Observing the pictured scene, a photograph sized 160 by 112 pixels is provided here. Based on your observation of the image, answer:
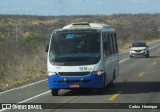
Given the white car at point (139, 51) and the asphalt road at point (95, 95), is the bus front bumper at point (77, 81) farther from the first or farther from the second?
the white car at point (139, 51)

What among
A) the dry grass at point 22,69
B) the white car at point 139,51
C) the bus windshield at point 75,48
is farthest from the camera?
the white car at point 139,51

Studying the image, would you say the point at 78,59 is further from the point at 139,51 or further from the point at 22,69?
the point at 139,51

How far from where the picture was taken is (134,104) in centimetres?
1349

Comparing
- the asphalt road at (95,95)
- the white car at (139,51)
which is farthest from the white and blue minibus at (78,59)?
the white car at (139,51)

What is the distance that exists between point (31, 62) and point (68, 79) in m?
11.9

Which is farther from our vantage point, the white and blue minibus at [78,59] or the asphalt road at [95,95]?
the white and blue minibus at [78,59]

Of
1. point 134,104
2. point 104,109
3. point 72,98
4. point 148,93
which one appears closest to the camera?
point 104,109

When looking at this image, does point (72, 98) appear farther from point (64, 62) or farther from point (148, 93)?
point (148, 93)

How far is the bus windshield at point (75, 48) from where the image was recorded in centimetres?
1614

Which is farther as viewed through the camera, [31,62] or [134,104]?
[31,62]

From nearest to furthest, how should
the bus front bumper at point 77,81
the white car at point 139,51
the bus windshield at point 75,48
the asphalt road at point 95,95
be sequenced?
the asphalt road at point 95,95 < the bus front bumper at point 77,81 < the bus windshield at point 75,48 < the white car at point 139,51

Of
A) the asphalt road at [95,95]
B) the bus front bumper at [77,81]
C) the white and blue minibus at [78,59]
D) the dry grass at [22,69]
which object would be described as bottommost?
the dry grass at [22,69]

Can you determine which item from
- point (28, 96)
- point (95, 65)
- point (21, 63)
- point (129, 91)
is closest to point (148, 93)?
point (129, 91)

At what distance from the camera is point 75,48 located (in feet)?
53.9
